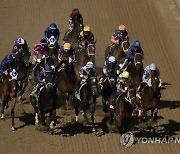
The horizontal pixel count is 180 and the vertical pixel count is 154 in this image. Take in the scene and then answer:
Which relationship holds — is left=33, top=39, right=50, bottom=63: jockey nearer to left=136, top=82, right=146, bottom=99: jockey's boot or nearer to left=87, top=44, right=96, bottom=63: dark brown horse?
left=87, top=44, right=96, bottom=63: dark brown horse

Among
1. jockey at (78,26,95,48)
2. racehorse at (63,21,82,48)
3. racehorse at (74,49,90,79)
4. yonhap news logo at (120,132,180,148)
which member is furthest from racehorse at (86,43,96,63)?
yonhap news logo at (120,132,180,148)

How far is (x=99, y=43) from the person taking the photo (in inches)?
1121

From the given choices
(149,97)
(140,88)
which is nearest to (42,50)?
(140,88)

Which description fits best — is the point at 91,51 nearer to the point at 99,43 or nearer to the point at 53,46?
the point at 53,46

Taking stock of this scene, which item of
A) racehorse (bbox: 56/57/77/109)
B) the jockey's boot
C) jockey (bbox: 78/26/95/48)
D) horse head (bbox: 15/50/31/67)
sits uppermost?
jockey (bbox: 78/26/95/48)

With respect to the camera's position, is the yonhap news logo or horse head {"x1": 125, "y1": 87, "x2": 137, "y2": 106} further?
the yonhap news logo

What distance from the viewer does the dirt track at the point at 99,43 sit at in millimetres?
19547

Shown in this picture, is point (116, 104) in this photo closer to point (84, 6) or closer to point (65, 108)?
point (65, 108)

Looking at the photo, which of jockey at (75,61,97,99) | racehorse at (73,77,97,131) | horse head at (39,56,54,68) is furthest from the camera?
horse head at (39,56,54,68)

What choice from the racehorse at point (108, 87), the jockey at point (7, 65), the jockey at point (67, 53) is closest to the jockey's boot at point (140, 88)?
the racehorse at point (108, 87)

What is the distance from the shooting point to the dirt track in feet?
64.1

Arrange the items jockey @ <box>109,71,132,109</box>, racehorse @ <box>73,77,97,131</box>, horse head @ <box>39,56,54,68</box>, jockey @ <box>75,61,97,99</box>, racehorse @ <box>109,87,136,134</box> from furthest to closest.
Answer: horse head @ <box>39,56,54,68</box> < racehorse @ <box>73,77,97,131</box> < jockey @ <box>75,61,97,99</box> < jockey @ <box>109,71,132,109</box> < racehorse @ <box>109,87,136,134</box>

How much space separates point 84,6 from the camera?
31.8 metres

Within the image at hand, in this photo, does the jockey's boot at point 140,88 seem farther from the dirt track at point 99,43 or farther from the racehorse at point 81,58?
the racehorse at point 81,58
